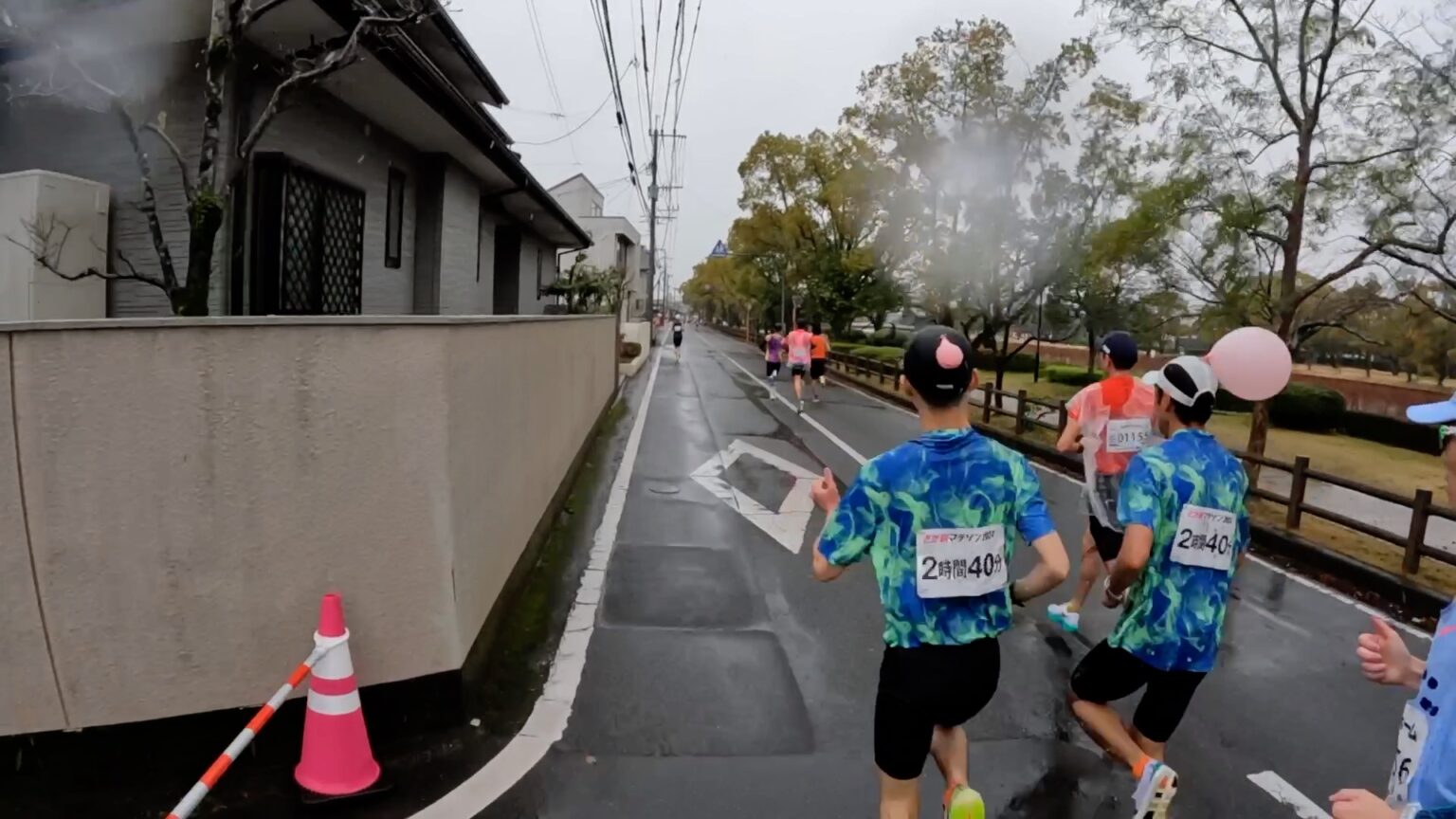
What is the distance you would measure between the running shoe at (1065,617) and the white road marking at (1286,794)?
1.59m

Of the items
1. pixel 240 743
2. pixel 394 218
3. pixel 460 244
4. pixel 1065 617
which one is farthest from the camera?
pixel 460 244

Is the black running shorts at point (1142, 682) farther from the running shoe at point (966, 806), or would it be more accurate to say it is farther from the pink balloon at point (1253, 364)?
the pink balloon at point (1253, 364)

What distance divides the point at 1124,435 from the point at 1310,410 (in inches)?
814

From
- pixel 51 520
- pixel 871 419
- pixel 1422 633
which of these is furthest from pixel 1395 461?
pixel 51 520

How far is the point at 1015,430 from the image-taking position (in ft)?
50.8

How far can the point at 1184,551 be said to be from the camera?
2992mm

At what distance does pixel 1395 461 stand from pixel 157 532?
1962 centimetres

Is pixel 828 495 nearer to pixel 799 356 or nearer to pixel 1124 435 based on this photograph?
pixel 1124 435

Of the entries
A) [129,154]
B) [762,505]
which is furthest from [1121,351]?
[129,154]

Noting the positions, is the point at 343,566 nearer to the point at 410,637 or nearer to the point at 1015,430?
the point at 410,637

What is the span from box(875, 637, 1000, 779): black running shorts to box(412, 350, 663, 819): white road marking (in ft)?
5.17

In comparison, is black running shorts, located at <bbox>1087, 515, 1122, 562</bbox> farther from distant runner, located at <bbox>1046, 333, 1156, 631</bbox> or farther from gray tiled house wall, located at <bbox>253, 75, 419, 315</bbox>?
gray tiled house wall, located at <bbox>253, 75, 419, 315</bbox>

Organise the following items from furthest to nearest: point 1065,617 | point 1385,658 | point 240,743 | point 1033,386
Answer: point 1033,386, point 1065,617, point 240,743, point 1385,658

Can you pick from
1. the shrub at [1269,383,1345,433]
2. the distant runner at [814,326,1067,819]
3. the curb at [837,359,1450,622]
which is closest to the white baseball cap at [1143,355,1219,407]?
the distant runner at [814,326,1067,819]
